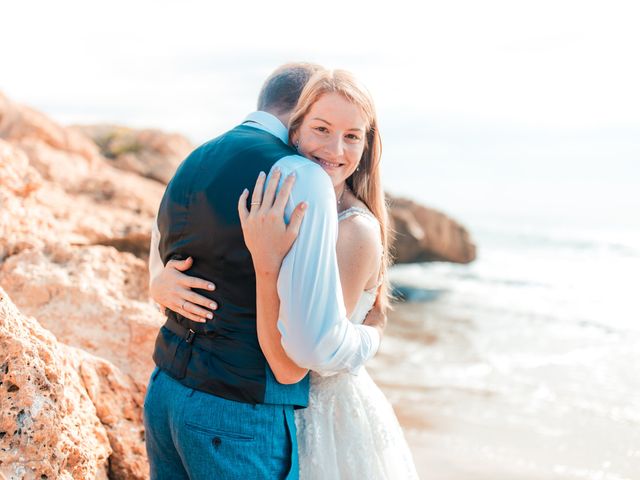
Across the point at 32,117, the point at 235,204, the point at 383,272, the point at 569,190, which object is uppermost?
the point at 235,204

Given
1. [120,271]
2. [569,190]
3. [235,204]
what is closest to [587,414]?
[120,271]

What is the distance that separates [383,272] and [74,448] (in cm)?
127

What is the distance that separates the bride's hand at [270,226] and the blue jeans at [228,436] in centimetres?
45

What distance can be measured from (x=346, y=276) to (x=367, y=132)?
624mm

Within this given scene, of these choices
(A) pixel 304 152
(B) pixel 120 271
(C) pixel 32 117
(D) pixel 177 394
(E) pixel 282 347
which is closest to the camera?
(E) pixel 282 347

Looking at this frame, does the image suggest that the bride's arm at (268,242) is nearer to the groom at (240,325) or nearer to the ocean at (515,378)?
the groom at (240,325)

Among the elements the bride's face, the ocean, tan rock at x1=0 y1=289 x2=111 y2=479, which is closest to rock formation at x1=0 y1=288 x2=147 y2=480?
tan rock at x1=0 y1=289 x2=111 y2=479

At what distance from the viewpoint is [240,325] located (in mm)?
2129

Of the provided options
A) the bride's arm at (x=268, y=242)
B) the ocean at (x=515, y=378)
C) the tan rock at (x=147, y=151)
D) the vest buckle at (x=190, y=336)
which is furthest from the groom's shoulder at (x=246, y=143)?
the tan rock at (x=147, y=151)

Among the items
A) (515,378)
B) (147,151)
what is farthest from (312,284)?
(147,151)

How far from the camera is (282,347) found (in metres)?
2.08

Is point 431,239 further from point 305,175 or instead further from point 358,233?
point 305,175

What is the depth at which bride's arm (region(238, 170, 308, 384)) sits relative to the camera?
201 centimetres

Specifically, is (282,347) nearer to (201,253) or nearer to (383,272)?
(201,253)
